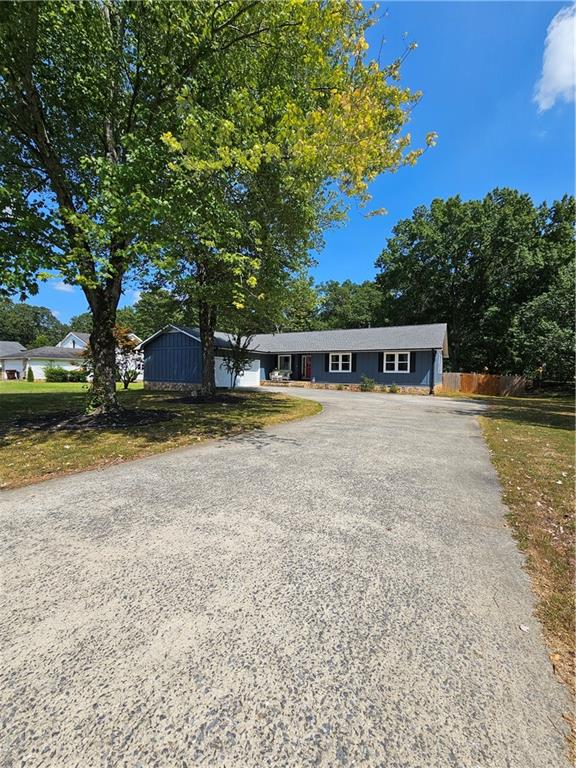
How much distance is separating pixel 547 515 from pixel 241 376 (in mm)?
18722

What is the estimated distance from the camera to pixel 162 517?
373cm

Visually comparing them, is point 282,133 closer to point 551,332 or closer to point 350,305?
point 551,332

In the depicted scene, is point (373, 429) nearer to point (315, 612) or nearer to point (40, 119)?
point (315, 612)

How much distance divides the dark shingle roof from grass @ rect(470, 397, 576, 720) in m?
14.6

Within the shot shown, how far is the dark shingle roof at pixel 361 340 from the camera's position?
23.2 meters

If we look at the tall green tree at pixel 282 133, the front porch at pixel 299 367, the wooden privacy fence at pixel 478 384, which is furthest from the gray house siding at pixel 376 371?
the tall green tree at pixel 282 133

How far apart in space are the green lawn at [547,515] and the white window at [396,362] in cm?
1405

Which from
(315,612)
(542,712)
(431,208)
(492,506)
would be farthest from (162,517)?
(431,208)

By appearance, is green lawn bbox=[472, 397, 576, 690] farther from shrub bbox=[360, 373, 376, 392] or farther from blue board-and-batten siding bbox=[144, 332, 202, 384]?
blue board-and-batten siding bbox=[144, 332, 202, 384]

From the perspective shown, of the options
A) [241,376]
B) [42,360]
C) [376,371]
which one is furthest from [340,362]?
[42,360]

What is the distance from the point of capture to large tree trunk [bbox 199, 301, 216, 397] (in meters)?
15.3

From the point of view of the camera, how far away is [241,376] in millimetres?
21844

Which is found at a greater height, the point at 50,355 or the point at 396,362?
the point at 50,355

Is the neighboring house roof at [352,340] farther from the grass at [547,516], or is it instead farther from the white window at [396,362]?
the grass at [547,516]
